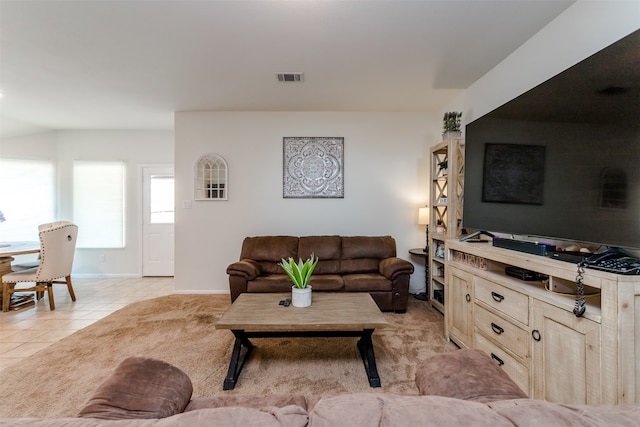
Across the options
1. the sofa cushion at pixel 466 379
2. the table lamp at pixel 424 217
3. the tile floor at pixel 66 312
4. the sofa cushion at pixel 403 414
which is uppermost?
the table lamp at pixel 424 217

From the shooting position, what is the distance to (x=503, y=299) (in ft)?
5.89

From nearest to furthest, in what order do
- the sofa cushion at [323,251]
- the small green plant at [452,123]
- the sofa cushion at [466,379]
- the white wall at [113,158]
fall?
the sofa cushion at [466,379] < the small green plant at [452,123] < the sofa cushion at [323,251] < the white wall at [113,158]

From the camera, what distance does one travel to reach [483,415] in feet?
1.43

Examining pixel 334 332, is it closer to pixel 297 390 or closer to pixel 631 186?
pixel 297 390

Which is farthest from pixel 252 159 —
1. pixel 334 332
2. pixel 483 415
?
pixel 483 415

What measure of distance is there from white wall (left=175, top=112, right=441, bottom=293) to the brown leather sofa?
377 mm

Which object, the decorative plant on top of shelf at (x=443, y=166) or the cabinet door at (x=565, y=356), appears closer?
the cabinet door at (x=565, y=356)

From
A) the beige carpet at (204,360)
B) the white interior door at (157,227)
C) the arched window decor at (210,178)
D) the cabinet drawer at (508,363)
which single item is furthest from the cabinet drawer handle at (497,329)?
the white interior door at (157,227)

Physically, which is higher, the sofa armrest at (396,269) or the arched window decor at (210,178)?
the arched window decor at (210,178)

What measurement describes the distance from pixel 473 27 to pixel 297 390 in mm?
2924

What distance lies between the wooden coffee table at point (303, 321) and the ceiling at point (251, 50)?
2143 mm

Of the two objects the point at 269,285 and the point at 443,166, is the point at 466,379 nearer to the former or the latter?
the point at 269,285

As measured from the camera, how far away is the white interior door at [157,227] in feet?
16.3

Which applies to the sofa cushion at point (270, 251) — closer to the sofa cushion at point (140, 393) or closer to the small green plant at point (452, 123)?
the small green plant at point (452, 123)
